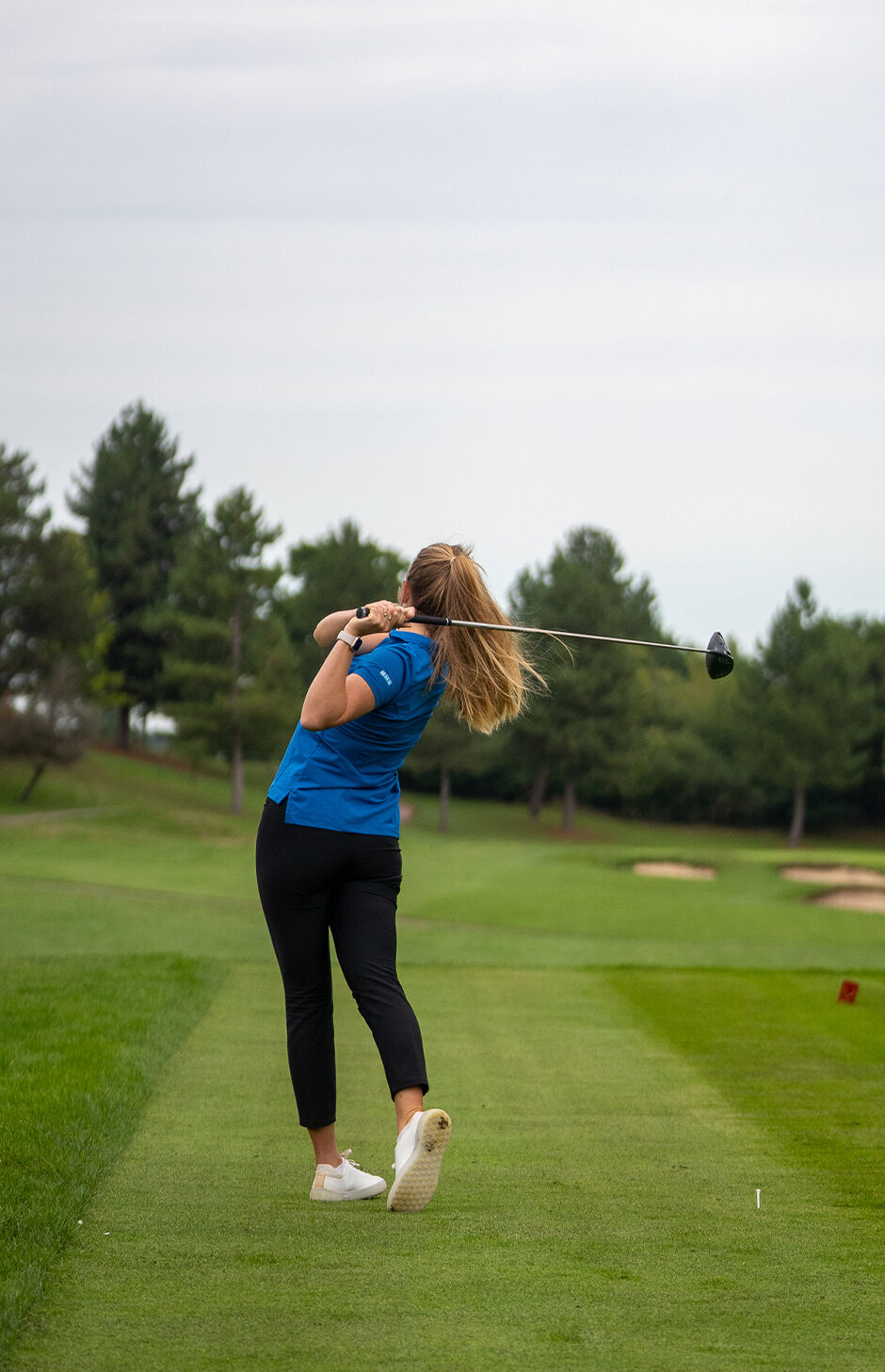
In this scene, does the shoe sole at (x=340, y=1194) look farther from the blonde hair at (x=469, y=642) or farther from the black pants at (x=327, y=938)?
the blonde hair at (x=469, y=642)

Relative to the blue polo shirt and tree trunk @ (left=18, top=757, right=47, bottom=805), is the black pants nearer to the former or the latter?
the blue polo shirt

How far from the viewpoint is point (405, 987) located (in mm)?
8859

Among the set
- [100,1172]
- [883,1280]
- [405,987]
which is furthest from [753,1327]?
[405,987]

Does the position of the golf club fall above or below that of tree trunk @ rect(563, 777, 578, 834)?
above

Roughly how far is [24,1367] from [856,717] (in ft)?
163

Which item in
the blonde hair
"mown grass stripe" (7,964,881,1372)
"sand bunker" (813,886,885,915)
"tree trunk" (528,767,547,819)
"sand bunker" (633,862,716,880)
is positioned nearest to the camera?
"mown grass stripe" (7,964,881,1372)

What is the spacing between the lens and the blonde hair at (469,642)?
3941 millimetres

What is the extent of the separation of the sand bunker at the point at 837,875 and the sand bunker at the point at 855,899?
1.47 meters

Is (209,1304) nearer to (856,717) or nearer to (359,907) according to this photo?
(359,907)

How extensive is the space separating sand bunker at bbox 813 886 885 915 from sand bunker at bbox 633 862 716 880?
3495 millimetres

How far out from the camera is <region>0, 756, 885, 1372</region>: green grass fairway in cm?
255

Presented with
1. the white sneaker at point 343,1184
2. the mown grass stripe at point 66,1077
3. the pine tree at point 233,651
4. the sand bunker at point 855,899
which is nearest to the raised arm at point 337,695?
the white sneaker at point 343,1184

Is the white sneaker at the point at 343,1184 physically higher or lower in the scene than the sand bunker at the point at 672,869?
higher

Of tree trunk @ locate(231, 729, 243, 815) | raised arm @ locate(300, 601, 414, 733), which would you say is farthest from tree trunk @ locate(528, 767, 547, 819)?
raised arm @ locate(300, 601, 414, 733)
